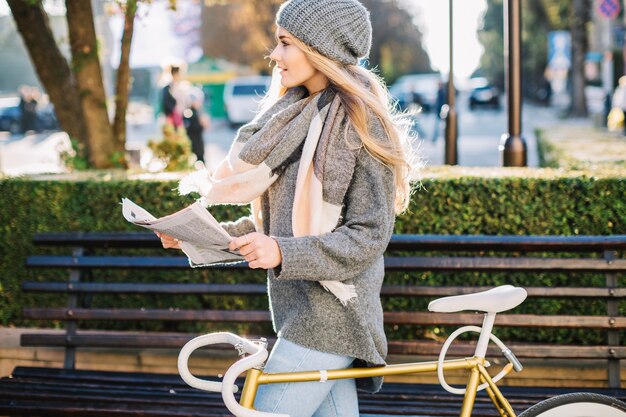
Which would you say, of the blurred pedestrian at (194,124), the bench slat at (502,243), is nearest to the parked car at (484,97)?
the blurred pedestrian at (194,124)

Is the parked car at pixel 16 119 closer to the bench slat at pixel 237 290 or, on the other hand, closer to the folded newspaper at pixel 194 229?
Answer: the bench slat at pixel 237 290

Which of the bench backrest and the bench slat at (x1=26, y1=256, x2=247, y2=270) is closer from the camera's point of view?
the bench backrest

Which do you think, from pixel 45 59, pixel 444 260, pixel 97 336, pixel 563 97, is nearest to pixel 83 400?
pixel 97 336

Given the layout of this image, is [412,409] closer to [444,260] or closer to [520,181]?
[444,260]

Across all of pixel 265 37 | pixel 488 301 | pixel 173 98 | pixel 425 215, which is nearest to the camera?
pixel 488 301

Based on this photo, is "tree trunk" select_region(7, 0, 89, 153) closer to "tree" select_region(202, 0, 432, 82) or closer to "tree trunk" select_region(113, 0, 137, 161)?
"tree trunk" select_region(113, 0, 137, 161)

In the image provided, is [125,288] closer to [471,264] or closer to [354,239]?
[471,264]

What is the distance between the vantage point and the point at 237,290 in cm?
482

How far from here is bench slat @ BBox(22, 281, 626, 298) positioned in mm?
4516

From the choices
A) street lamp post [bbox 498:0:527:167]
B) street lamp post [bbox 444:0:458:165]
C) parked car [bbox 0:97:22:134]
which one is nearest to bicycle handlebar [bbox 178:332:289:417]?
street lamp post [bbox 498:0:527:167]

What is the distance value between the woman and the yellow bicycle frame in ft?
0.14

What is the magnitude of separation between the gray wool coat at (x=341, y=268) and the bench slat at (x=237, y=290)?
1684 millimetres

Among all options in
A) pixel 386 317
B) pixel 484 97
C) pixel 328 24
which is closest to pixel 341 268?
pixel 328 24

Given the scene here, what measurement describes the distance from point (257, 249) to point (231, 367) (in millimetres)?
368
